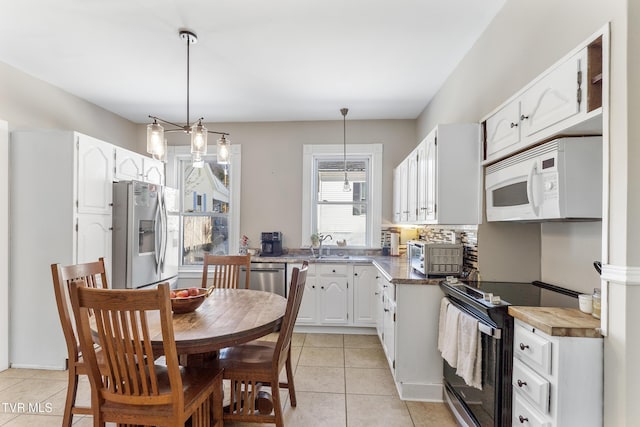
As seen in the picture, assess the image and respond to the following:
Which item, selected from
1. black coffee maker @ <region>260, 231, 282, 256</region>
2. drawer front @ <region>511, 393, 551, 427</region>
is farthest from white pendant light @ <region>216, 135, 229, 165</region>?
drawer front @ <region>511, 393, 551, 427</region>

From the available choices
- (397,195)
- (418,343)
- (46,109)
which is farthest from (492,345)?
(46,109)

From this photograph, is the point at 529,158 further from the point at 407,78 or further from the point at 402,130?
the point at 402,130

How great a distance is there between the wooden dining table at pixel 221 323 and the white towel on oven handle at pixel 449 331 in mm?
1075

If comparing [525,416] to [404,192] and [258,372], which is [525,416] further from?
[404,192]

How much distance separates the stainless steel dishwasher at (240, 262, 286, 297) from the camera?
3846 mm

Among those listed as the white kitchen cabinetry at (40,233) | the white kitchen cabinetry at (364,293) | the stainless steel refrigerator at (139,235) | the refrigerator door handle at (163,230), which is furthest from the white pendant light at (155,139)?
the white kitchen cabinetry at (364,293)

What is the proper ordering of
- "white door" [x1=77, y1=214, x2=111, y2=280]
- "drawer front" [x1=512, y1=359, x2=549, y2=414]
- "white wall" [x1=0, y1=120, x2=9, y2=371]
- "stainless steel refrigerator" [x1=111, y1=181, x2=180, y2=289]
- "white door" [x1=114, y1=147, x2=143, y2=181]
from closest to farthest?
"drawer front" [x1=512, y1=359, x2=549, y2=414]
"white wall" [x1=0, y1=120, x2=9, y2=371]
"white door" [x1=77, y1=214, x2=111, y2=280]
"stainless steel refrigerator" [x1=111, y1=181, x2=180, y2=289]
"white door" [x1=114, y1=147, x2=143, y2=181]

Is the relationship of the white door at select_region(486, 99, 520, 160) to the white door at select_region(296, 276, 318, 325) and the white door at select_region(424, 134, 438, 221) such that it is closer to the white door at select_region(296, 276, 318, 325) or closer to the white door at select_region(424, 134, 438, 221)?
the white door at select_region(424, 134, 438, 221)

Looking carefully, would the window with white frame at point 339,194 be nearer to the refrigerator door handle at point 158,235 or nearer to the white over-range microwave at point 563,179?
the refrigerator door handle at point 158,235

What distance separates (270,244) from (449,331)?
262cm

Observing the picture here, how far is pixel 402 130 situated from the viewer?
14.3 ft

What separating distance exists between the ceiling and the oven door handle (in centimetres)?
197

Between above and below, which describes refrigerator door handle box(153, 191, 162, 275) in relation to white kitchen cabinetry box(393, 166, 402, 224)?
below

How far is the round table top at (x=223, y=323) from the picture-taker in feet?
4.87
